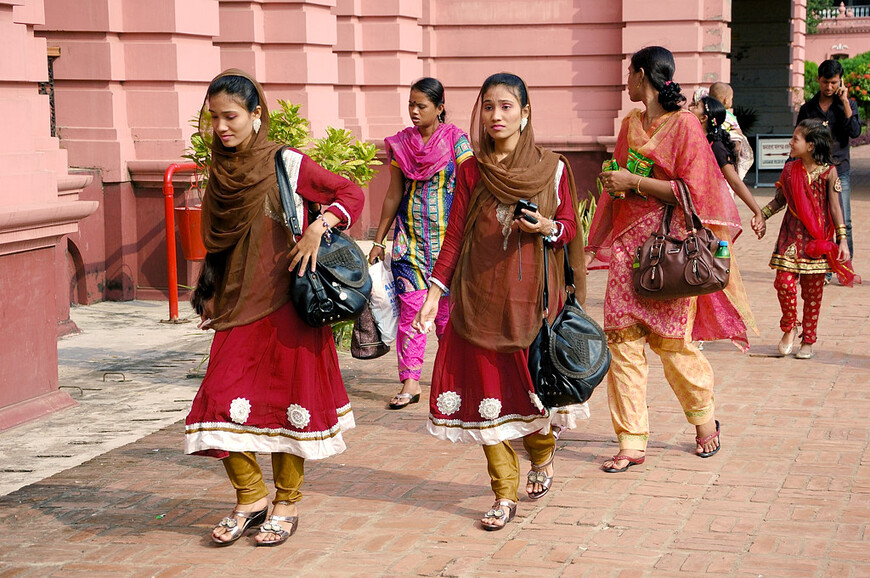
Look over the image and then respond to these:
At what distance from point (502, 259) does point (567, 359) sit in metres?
0.51

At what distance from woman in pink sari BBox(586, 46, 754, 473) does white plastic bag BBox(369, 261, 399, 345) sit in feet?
5.76

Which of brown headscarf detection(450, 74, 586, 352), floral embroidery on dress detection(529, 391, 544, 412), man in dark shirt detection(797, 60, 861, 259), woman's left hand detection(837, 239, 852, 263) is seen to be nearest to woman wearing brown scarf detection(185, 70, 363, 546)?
brown headscarf detection(450, 74, 586, 352)

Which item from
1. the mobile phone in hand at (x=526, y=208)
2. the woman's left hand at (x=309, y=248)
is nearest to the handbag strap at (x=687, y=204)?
the mobile phone in hand at (x=526, y=208)

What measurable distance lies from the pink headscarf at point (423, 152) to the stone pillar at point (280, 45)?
6.56 metres

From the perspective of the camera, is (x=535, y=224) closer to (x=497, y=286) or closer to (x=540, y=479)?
(x=497, y=286)

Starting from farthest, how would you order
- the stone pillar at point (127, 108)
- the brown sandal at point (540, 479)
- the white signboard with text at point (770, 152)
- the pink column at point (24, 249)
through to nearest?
the white signboard with text at point (770, 152)
the stone pillar at point (127, 108)
the pink column at point (24, 249)
the brown sandal at point (540, 479)

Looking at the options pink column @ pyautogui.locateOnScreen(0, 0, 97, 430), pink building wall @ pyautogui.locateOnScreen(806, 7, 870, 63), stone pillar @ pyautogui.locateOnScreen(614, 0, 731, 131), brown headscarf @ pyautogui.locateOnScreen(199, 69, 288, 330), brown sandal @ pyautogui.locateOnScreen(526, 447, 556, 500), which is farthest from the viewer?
pink building wall @ pyautogui.locateOnScreen(806, 7, 870, 63)

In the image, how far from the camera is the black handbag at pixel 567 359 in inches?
199

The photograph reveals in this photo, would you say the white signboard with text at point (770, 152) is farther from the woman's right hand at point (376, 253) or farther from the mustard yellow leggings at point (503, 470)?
the mustard yellow leggings at point (503, 470)

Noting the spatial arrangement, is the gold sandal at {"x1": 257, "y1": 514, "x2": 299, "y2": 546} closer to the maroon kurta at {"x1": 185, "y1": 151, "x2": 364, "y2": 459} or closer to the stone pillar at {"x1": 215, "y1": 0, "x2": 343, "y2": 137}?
the maroon kurta at {"x1": 185, "y1": 151, "x2": 364, "y2": 459}

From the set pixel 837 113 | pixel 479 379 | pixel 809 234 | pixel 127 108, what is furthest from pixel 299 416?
pixel 837 113

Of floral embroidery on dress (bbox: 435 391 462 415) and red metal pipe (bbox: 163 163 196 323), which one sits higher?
red metal pipe (bbox: 163 163 196 323)

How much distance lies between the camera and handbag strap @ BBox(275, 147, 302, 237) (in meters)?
4.91

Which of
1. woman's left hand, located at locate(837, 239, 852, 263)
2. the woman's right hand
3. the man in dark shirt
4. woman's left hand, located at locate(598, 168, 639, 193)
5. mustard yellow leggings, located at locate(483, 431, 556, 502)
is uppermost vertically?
the man in dark shirt
